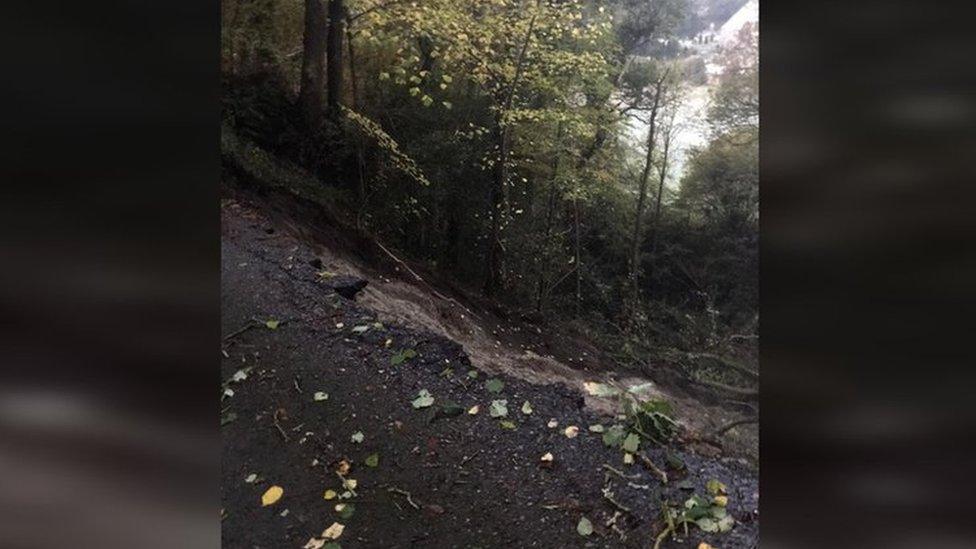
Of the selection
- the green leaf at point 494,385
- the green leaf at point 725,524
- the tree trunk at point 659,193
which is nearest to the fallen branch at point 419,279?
the green leaf at point 494,385

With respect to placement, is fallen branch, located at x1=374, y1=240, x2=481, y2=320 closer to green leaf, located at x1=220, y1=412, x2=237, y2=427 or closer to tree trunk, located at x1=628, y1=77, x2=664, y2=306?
tree trunk, located at x1=628, y1=77, x2=664, y2=306

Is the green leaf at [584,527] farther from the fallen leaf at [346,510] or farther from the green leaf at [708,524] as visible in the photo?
the fallen leaf at [346,510]

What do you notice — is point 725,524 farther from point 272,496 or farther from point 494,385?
point 272,496

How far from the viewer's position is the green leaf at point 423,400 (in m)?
2.87

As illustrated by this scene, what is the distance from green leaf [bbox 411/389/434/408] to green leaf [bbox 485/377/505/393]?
0.76ft
